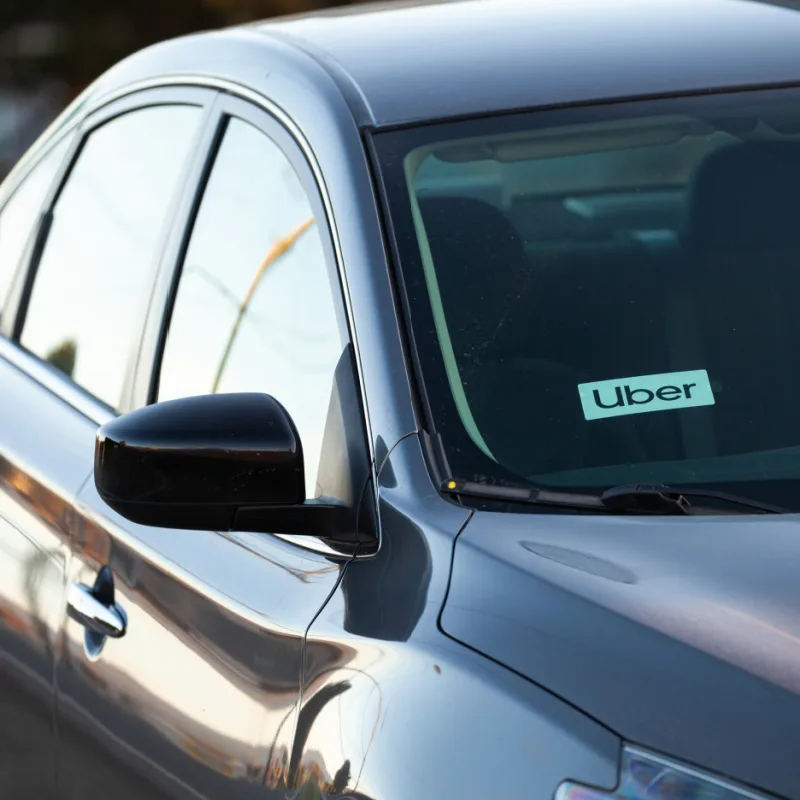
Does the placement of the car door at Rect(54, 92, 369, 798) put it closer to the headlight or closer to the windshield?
the windshield

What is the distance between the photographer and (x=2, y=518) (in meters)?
3.06

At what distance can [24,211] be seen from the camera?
377cm

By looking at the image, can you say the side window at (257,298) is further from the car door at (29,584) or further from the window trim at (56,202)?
the car door at (29,584)

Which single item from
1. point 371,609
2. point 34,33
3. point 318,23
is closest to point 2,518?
point 318,23

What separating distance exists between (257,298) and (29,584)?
0.61 m

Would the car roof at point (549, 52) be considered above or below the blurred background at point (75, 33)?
above

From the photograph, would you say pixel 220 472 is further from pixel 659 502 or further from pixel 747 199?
pixel 747 199

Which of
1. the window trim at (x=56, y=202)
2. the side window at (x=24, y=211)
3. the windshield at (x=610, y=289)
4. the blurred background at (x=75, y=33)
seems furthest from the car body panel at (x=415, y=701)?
the blurred background at (x=75, y=33)

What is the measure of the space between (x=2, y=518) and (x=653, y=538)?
1.43 m

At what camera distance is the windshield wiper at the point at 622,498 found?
6.89ft

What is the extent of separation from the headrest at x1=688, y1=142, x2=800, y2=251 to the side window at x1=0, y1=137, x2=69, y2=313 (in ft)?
5.01

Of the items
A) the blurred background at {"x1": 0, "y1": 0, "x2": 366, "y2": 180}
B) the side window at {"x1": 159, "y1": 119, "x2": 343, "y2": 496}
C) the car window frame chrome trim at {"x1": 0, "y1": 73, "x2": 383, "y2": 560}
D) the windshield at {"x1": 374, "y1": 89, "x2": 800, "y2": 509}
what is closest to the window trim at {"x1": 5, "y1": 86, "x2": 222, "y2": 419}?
the car window frame chrome trim at {"x1": 0, "y1": 73, "x2": 383, "y2": 560}

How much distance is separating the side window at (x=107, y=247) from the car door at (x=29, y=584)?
0.14 meters

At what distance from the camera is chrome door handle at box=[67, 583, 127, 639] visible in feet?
8.35
